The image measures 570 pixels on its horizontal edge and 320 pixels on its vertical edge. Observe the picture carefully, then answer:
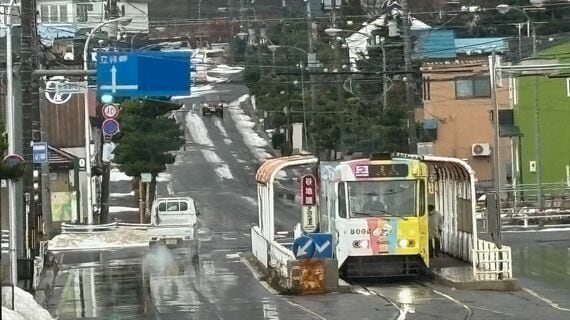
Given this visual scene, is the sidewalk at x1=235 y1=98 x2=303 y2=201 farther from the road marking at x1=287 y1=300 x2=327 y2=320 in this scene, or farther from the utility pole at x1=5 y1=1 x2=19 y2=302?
the road marking at x1=287 y1=300 x2=327 y2=320

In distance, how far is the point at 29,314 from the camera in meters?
18.0

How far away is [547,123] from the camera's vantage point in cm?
5850

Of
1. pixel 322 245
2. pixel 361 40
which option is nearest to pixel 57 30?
pixel 361 40

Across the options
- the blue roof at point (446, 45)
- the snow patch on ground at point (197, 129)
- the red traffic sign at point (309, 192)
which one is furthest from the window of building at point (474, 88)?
the red traffic sign at point (309, 192)

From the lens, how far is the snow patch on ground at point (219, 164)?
71238 mm

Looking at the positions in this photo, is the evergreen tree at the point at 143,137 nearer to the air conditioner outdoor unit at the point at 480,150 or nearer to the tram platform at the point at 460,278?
the air conditioner outdoor unit at the point at 480,150

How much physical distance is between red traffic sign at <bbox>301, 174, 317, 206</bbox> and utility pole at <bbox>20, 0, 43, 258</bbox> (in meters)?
6.64

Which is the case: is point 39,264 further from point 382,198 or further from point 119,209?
point 119,209

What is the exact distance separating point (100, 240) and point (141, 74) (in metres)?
19.3

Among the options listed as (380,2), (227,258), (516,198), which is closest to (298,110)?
(380,2)

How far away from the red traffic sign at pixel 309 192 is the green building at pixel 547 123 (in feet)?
99.0

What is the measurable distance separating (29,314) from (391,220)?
9.30m

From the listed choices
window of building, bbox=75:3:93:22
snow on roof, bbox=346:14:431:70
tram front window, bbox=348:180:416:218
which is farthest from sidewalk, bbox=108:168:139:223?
tram front window, bbox=348:180:416:218

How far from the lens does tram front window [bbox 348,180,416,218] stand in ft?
81.5
